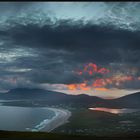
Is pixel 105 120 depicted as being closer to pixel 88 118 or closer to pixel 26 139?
pixel 88 118

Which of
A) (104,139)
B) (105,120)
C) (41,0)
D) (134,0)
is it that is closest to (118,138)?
(104,139)

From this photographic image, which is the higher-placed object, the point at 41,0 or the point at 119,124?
the point at 41,0

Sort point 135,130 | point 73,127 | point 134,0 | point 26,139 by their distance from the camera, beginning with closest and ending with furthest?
1. point 134,0
2. point 26,139
3. point 135,130
4. point 73,127

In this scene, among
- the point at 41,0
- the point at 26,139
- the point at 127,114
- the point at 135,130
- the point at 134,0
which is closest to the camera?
the point at 41,0

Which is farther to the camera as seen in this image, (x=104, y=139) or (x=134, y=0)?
(x=104, y=139)

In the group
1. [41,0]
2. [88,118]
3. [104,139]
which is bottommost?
[104,139]

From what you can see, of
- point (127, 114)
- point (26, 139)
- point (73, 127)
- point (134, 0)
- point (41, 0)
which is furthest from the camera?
point (127, 114)

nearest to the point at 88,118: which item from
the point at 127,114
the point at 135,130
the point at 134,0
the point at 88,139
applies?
the point at 127,114

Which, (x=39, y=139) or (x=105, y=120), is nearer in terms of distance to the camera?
(x=39, y=139)

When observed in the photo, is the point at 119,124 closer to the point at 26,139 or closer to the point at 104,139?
the point at 104,139
